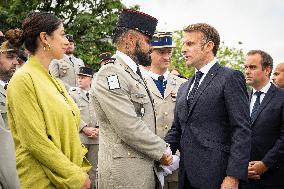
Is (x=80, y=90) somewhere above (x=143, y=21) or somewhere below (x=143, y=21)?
below

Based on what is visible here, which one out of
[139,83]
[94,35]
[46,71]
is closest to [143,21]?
[139,83]

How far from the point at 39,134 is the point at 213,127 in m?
1.49

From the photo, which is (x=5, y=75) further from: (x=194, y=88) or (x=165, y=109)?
(x=194, y=88)

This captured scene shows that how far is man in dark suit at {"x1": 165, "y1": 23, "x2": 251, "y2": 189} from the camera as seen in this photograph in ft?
13.0

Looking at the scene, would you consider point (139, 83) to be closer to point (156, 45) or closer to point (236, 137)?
point (236, 137)

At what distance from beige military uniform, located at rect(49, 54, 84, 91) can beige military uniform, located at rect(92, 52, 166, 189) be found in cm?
Answer: 429

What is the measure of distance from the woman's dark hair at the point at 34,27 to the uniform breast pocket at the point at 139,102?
0.88 m

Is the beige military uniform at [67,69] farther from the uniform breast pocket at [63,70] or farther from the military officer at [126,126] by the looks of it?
the military officer at [126,126]

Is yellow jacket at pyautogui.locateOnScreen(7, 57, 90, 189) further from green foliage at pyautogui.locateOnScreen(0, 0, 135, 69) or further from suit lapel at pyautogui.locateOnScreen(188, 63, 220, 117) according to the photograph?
green foliage at pyautogui.locateOnScreen(0, 0, 135, 69)

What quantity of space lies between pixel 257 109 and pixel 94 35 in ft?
83.2

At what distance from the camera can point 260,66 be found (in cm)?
570

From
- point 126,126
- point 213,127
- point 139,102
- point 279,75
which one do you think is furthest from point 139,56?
point 279,75

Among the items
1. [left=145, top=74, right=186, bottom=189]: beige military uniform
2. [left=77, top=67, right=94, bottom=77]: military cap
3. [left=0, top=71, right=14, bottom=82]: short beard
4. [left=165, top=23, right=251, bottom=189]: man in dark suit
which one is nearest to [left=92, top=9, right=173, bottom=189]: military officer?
[left=165, top=23, right=251, bottom=189]: man in dark suit

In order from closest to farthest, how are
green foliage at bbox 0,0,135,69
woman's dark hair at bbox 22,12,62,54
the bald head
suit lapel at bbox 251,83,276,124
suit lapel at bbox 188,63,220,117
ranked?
woman's dark hair at bbox 22,12,62,54, suit lapel at bbox 188,63,220,117, suit lapel at bbox 251,83,276,124, the bald head, green foliage at bbox 0,0,135,69
